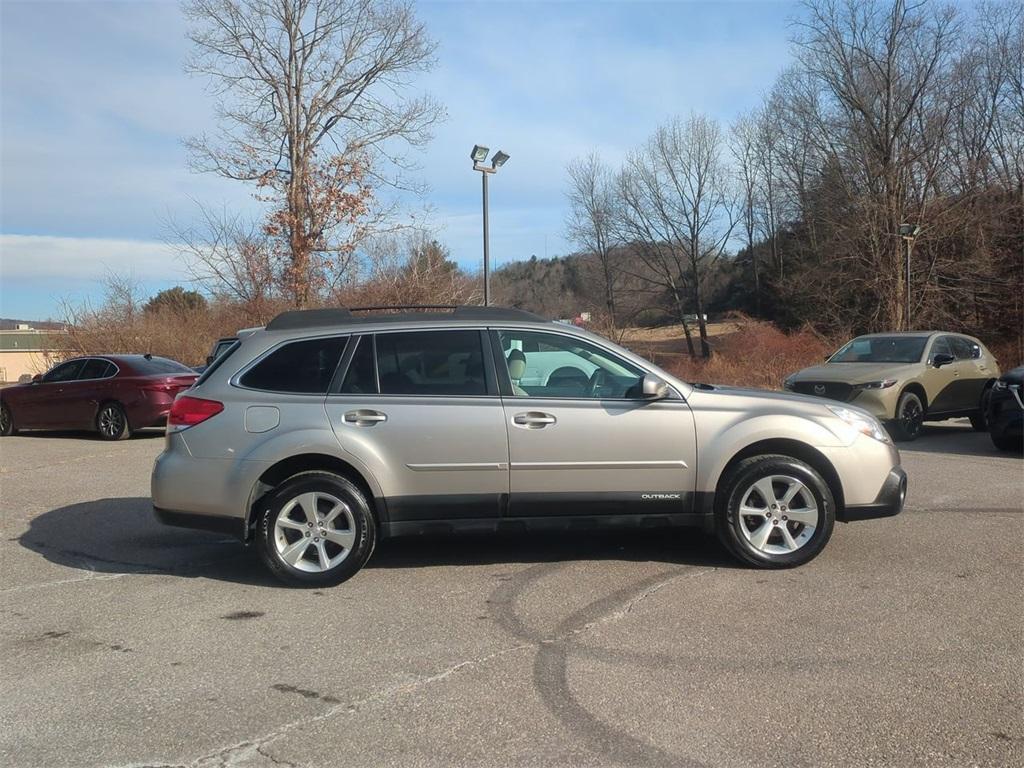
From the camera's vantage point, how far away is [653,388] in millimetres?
5484

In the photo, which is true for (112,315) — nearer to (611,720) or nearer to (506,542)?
(506,542)

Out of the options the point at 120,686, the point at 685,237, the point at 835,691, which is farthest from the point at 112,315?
the point at 685,237

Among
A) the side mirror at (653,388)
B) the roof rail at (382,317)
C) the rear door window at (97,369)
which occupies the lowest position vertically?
the side mirror at (653,388)

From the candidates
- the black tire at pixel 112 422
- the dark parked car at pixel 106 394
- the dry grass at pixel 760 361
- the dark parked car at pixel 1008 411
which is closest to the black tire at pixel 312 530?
the dark parked car at pixel 1008 411

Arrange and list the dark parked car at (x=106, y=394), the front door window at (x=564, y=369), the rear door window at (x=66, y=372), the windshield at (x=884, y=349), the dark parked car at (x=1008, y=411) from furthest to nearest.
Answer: the rear door window at (x=66, y=372), the dark parked car at (x=106, y=394), the windshield at (x=884, y=349), the dark parked car at (x=1008, y=411), the front door window at (x=564, y=369)

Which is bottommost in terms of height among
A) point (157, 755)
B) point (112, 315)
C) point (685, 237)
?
point (157, 755)

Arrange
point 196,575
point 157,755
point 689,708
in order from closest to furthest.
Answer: point 157,755 → point 689,708 → point 196,575

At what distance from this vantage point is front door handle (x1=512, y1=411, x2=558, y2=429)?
17.9 feet

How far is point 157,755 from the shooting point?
10.9 feet

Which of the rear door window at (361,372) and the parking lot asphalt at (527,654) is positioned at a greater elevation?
the rear door window at (361,372)

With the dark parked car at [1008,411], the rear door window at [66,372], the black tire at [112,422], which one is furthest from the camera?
the rear door window at [66,372]

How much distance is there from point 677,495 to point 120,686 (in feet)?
11.2

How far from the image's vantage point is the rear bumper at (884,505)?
221 inches

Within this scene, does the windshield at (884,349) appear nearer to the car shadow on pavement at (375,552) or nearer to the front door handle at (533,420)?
the car shadow on pavement at (375,552)
